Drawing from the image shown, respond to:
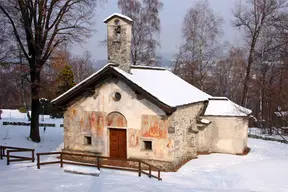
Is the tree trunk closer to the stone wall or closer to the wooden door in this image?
the wooden door

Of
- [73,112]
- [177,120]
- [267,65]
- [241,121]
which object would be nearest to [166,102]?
[177,120]

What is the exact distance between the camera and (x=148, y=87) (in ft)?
52.1

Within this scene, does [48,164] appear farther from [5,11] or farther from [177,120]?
[5,11]

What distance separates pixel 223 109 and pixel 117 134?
778 cm

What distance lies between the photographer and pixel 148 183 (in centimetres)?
1229

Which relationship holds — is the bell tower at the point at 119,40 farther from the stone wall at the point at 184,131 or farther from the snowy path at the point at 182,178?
the snowy path at the point at 182,178

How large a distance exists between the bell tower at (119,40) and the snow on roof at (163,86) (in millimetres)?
614

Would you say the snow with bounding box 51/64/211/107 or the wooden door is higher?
the snow with bounding box 51/64/211/107

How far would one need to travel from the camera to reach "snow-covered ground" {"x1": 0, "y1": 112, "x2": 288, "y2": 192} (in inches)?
441

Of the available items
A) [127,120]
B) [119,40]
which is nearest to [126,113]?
[127,120]

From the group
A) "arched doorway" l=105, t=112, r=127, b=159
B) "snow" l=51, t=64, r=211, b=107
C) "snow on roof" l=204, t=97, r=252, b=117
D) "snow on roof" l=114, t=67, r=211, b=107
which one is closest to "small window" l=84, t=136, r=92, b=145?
"arched doorway" l=105, t=112, r=127, b=159

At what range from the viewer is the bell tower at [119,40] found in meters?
16.4

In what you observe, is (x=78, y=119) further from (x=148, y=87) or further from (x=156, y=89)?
(x=156, y=89)

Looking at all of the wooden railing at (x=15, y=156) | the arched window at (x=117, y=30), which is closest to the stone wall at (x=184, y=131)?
the arched window at (x=117, y=30)
